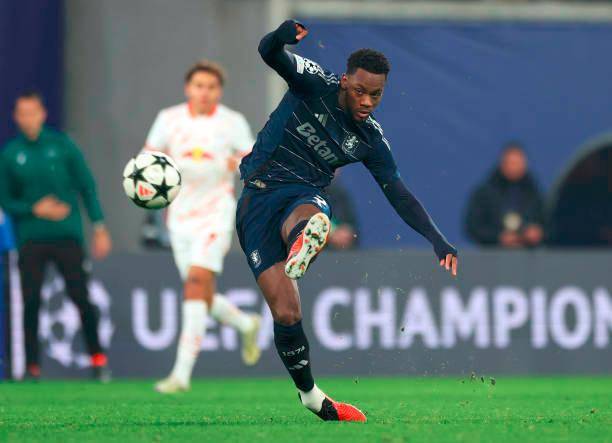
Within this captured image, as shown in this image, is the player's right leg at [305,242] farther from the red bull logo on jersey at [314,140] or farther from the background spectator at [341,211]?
the background spectator at [341,211]

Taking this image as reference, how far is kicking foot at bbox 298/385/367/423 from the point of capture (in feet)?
27.8

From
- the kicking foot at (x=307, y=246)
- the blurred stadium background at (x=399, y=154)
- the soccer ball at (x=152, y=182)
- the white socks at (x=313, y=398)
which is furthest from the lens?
the blurred stadium background at (x=399, y=154)

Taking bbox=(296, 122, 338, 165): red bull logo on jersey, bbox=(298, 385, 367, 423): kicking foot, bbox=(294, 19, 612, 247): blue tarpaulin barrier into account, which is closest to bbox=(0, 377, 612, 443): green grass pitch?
bbox=(298, 385, 367, 423): kicking foot

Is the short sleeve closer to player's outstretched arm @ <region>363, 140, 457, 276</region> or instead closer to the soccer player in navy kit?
the soccer player in navy kit

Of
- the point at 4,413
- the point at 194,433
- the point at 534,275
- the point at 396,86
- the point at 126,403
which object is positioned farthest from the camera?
the point at 396,86

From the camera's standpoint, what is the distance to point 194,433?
789 centimetres

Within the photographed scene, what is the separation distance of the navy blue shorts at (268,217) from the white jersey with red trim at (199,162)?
148 inches

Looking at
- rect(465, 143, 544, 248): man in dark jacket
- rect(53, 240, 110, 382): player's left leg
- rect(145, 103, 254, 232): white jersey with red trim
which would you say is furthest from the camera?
rect(465, 143, 544, 248): man in dark jacket

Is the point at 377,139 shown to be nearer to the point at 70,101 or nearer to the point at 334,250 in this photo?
the point at 334,250

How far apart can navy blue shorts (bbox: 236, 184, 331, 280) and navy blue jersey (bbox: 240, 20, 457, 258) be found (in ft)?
0.22

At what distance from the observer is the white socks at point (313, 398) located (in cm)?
845

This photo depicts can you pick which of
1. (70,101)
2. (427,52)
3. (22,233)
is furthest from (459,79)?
(22,233)

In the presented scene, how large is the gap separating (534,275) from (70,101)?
19.0 feet

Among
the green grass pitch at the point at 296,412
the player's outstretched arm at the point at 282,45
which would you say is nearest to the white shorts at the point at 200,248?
the green grass pitch at the point at 296,412
